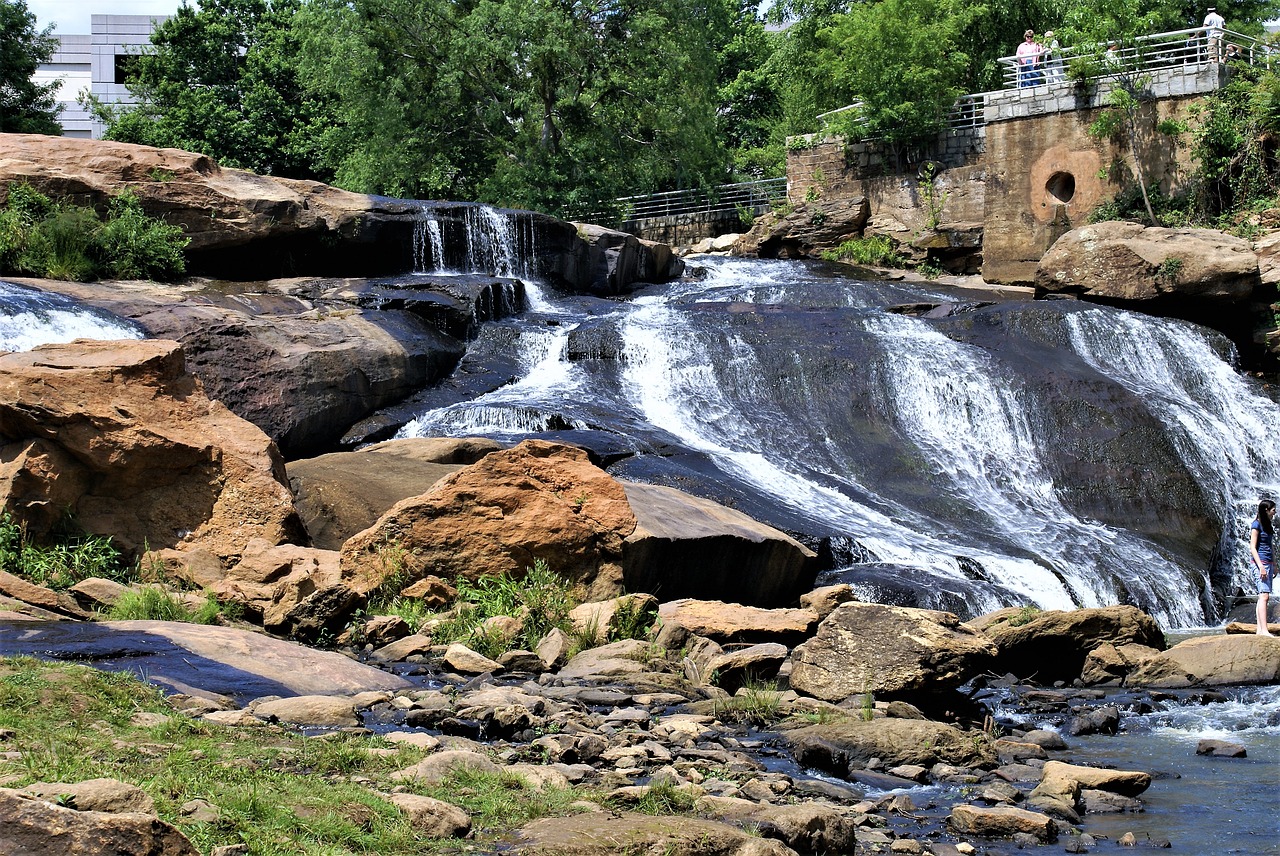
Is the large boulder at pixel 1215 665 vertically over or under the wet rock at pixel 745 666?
under

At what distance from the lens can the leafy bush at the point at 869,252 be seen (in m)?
28.3

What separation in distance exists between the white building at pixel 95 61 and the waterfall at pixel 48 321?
4856 centimetres

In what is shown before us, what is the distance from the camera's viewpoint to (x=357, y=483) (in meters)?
11.4

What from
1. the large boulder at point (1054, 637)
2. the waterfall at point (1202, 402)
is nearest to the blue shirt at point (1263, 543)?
the large boulder at point (1054, 637)

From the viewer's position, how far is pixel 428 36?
2997 cm

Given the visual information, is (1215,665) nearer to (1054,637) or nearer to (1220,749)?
(1054,637)

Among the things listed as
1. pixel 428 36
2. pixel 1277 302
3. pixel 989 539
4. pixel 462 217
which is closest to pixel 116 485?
pixel 989 539

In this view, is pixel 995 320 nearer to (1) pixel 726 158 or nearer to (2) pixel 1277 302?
(2) pixel 1277 302

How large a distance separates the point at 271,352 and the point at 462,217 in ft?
24.8

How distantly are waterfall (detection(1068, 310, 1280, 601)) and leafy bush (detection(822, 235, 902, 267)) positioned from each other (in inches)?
356

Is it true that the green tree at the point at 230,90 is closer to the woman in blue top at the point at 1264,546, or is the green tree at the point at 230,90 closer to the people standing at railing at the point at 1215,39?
the people standing at railing at the point at 1215,39

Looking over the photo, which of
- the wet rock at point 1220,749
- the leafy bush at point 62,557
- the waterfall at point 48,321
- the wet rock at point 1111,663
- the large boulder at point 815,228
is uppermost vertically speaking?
the large boulder at point 815,228

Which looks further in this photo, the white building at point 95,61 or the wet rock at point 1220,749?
the white building at point 95,61

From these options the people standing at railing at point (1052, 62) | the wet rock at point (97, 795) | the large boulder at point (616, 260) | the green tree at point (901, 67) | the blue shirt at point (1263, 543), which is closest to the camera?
the wet rock at point (97, 795)
